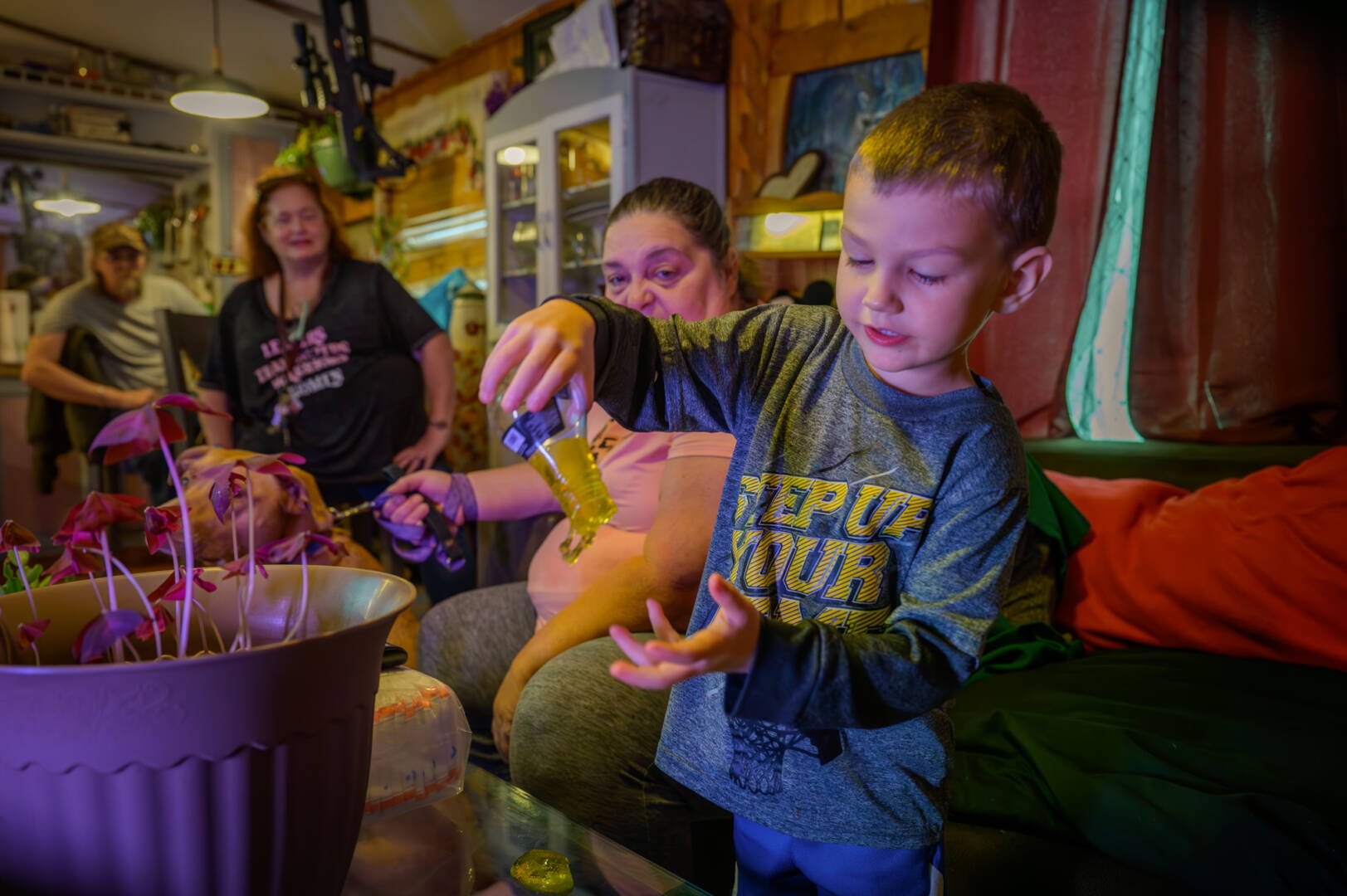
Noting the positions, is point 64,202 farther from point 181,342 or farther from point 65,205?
point 181,342

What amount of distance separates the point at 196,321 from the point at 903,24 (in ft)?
8.46

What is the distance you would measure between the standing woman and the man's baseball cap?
1584 millimetres

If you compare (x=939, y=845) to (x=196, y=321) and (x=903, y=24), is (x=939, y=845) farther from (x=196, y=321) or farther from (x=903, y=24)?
(x=196, y=321)

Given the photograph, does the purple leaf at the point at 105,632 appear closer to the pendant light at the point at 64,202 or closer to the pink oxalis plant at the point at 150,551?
the pink oxalis plant at the point at 150,551

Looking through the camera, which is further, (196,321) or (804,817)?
(196,321)

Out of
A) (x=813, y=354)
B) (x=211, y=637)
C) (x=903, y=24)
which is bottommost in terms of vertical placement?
(x=211, y=637)

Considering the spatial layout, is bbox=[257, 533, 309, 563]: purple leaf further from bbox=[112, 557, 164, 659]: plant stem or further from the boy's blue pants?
the boy's blue pants

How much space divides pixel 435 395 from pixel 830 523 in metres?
1.82

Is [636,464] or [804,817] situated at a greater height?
[636,464]

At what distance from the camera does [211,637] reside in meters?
0.66

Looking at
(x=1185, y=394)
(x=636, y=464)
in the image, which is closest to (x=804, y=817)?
(x=636, y=464)

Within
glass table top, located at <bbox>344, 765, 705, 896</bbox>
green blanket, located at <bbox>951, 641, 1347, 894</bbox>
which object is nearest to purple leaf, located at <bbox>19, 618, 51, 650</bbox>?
glass table top, located at <bbox>344, 765, 705, 896</bbox>

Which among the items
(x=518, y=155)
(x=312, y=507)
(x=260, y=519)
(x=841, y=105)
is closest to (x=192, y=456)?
(x=260, y=519)

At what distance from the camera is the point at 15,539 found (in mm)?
609
